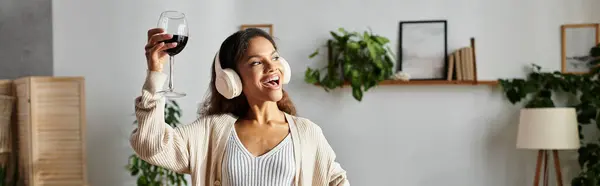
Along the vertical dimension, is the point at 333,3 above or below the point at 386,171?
above

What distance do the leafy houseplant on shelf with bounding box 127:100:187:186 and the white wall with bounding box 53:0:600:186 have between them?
0.20 m

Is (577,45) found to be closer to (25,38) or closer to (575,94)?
(575,94)

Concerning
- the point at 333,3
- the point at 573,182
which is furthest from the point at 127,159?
the point at 573,182

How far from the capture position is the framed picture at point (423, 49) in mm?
5879

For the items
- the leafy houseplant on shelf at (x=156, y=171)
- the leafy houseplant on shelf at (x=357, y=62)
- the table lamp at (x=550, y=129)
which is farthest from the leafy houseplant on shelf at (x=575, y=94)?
the leafy houseplant on shelf at (x=156, y=171)

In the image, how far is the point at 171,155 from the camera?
2.11 metres

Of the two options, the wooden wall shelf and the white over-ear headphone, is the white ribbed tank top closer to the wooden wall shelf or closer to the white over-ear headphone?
the white over-ear headphone

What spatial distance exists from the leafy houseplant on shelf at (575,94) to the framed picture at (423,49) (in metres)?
0.47

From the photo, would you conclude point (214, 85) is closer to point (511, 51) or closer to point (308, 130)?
point (308, 130)

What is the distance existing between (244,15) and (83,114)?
170 centimetres

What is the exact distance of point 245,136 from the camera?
7.17 ft

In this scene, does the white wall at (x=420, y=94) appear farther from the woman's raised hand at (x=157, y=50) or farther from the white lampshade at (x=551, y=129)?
the woman's raised hand at (x=157, y=50)

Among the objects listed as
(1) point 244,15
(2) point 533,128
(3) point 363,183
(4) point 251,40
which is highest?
(1) point 244,15

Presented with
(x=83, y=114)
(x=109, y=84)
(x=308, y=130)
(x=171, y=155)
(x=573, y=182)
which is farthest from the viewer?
(x=573, y=182)
